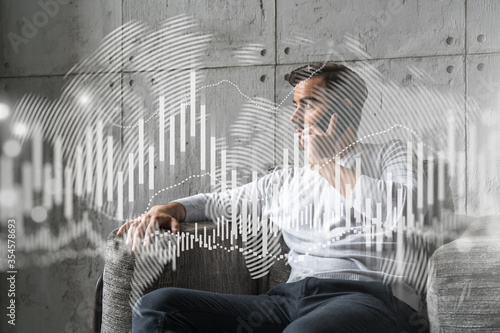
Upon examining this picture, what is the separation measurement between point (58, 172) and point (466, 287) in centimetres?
178

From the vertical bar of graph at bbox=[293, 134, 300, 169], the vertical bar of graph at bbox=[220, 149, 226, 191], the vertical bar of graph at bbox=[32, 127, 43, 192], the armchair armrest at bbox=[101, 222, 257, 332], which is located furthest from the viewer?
the vertical bar of graph at bbox=[32, 127, 43, 192]

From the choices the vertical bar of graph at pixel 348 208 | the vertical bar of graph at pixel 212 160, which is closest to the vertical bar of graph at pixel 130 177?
the vertical bar of graph at pixel 212 160

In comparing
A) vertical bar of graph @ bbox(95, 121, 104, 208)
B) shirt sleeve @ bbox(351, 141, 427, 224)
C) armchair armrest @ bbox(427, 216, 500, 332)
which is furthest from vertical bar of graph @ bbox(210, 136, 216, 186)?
armchair armrest @ bbox(427, 216, 500, 332)

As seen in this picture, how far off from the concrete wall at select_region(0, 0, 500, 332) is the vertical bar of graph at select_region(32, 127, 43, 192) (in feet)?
0.05

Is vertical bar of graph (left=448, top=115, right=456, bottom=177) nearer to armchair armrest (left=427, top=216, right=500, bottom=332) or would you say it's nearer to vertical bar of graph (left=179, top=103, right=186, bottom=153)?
armchair armrest (left=427, top=216, right=500, bottom=332)

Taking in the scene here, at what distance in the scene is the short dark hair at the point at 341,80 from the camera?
1.75m

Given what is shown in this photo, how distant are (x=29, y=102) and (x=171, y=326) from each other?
1.45 meters

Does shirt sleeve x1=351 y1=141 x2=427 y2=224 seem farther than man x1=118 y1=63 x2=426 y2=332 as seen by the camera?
Yes

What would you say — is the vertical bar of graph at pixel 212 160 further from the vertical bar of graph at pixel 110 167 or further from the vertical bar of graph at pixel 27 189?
the vertical bar of graph at pixel 27 189

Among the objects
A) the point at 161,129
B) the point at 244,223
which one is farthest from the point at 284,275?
the point at 161,129

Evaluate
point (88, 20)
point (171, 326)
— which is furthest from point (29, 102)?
point (171, 326)

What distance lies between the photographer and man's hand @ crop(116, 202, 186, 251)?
58.9 inches

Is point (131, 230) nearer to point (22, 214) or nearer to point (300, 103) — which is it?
point (300, 103)

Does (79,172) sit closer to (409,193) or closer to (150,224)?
(150,224)
